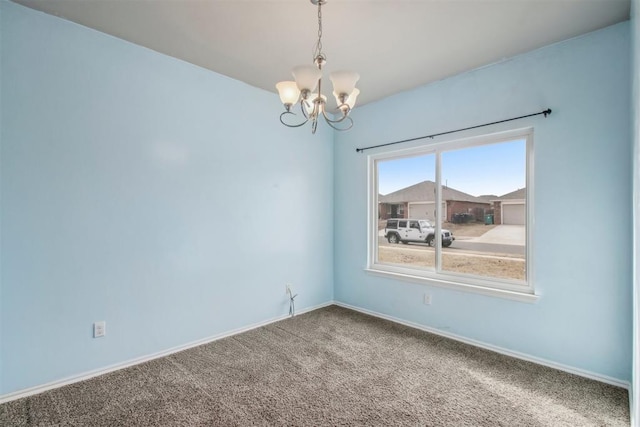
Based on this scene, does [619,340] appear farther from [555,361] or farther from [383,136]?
[383,136]

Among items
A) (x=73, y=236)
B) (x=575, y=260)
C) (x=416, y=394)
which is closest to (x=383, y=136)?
(x=575, y=260)

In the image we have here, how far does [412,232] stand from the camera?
3592mm

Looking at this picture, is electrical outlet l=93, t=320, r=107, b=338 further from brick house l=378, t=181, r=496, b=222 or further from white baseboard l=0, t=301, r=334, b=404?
brick house l=378, t=181, r=496, b=222

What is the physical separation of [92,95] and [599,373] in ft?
14.4

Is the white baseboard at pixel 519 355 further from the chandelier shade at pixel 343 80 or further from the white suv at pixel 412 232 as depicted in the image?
the chandelier shade at pixel 343 80

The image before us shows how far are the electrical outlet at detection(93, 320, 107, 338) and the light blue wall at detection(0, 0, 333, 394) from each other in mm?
45

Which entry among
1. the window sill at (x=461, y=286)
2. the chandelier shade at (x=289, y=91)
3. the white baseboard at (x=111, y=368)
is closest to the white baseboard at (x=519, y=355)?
the window sill at (x=461, y=286)

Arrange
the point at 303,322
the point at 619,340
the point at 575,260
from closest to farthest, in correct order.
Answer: the point at 619,340
the point at 575,260
the point at 303,322

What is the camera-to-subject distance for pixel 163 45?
254 cm

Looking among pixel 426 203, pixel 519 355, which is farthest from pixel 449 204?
pixel 519 355

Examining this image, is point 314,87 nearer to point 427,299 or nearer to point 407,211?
point 407,211

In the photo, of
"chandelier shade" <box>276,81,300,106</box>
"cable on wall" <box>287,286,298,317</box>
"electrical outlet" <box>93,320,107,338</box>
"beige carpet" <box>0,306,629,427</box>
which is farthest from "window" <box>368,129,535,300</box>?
"electrical outlet" <box>93,320,107,338</box>

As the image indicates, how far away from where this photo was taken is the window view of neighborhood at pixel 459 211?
9.27 feet

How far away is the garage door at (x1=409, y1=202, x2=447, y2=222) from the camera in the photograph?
3379 millimetres
